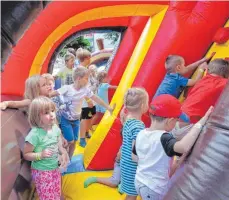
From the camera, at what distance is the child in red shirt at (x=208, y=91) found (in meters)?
2.44

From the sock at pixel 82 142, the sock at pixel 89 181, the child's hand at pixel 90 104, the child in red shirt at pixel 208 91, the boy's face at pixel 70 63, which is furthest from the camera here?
the boy's face at pixel 70 63

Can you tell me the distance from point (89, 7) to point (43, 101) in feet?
4.17

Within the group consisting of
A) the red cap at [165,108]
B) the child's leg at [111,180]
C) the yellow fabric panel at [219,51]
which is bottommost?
the child's leg at [111,180]

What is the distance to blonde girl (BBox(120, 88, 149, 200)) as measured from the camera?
228cm

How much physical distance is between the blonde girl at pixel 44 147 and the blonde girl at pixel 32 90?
399mm

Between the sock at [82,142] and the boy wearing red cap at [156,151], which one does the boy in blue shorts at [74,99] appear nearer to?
the sock at [82,142]

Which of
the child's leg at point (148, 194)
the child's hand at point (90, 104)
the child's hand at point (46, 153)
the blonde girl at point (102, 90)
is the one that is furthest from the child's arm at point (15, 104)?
the blonde girl at point (102, 90)

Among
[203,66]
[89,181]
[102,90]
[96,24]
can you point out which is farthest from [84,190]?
[96,24]

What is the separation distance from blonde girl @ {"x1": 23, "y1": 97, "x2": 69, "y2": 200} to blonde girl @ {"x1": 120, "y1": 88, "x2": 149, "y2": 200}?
48 centimetres

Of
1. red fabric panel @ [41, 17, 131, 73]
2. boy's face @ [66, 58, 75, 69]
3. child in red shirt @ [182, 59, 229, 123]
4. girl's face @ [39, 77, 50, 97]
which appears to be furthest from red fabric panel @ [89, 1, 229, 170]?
red fabric panel @ [41, 17, 131, 73]

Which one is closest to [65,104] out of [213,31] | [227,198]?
[213,31]

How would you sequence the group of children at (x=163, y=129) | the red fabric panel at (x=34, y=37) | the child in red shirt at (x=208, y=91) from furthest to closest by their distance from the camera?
the red fabric panel at (x=34, y=37) < the child in red shirt at (x=208, y=91) < the group of children at (x=163, y=129)

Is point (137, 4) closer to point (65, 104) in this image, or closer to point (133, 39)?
point (65, 104)

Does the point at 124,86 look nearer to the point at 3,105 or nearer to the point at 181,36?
the point at 181,36
